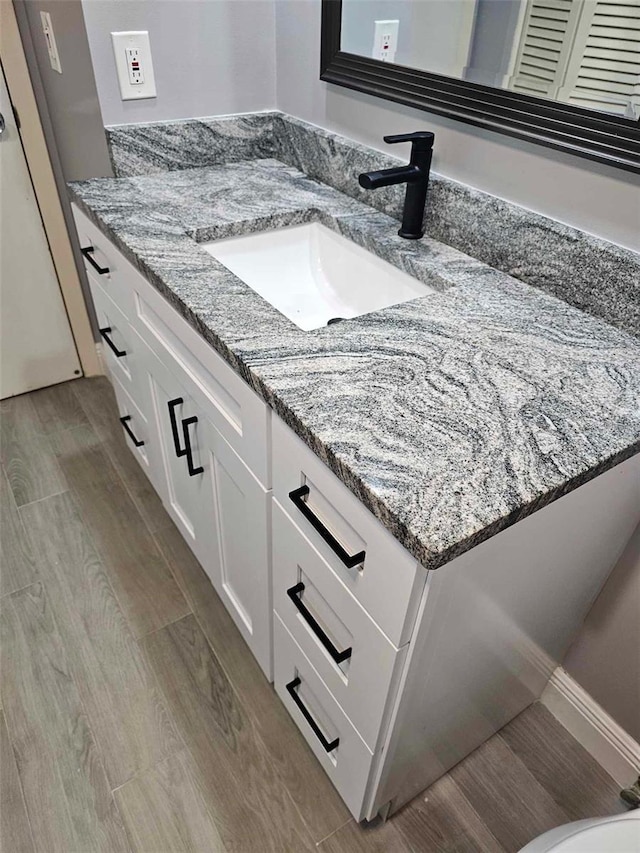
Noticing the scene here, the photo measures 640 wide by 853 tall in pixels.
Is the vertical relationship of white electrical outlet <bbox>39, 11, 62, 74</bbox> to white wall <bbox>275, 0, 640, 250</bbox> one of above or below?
above

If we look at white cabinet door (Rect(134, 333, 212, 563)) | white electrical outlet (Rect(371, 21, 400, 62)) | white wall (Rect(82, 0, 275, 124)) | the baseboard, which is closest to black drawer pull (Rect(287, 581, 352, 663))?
white cabinet door (Rect(134, 333, 212, 563))

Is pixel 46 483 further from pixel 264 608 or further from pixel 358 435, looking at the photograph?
pixel 358 435

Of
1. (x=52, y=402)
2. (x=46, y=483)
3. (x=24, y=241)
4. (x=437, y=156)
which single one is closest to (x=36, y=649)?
(x=46, y=483)

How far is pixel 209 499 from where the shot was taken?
48.1 inches

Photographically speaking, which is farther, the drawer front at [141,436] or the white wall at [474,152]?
the drawer front at [141,436]

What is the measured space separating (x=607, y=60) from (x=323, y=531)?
78 centimetres

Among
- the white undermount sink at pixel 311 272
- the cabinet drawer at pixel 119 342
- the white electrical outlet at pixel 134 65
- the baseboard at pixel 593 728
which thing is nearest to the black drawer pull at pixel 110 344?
the cabinet drawer at pixel 119 342

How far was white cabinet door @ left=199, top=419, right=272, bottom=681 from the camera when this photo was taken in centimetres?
99

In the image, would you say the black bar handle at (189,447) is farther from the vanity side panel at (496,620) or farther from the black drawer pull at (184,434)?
the vanity side panel at (496,620)

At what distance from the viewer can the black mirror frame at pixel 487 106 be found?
0.85 metres

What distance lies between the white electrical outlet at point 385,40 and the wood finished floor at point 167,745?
4.16ft

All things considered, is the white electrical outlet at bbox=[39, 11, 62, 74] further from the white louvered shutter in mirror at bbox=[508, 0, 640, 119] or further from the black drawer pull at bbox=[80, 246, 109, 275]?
the white louvered shutter in mirror at bbox=[508, 0, 640, 119]

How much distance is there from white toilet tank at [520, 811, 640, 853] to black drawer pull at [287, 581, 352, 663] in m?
0.33

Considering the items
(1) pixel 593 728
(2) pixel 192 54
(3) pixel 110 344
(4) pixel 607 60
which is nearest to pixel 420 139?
(4) pixel 607 60
